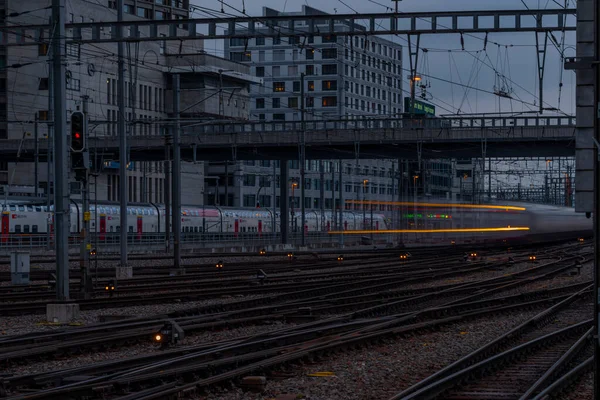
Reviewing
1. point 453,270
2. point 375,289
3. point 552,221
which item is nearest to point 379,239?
point 552,221

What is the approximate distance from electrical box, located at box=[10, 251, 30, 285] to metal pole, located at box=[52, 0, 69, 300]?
35.7ft

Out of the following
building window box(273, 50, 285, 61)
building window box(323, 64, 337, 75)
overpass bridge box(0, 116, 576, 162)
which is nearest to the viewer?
overpass bridge box(0, 116, 576, 162)

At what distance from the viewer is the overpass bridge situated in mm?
61312

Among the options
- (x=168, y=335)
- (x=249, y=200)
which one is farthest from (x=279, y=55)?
(x=168, y=335)

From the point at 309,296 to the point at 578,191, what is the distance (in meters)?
20.1

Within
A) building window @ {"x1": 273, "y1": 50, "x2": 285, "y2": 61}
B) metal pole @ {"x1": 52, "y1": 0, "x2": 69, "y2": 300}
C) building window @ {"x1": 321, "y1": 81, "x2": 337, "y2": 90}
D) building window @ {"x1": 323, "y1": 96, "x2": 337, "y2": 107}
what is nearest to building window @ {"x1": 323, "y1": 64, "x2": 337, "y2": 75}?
building window @ {"x1": 321, "y1": 81, "x2": 337, "y2": 90}

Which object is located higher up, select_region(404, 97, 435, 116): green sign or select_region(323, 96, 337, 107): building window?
select_region(323, 96, 337, 107): building window

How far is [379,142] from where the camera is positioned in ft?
204

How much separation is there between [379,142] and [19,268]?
32650 mm

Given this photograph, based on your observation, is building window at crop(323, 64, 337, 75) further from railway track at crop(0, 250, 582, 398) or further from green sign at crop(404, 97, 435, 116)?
railway track at crop(0, 250, 582, 398)

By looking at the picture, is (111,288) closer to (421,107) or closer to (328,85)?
(421,107)

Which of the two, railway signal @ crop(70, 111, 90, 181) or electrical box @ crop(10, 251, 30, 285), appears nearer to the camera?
railway signal @ crop(70, 111, 90, 181)

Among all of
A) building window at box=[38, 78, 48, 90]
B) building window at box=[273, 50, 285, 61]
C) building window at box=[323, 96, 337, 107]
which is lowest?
building window at box=[38, 78, 48, 90]

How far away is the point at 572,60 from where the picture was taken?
952cm
